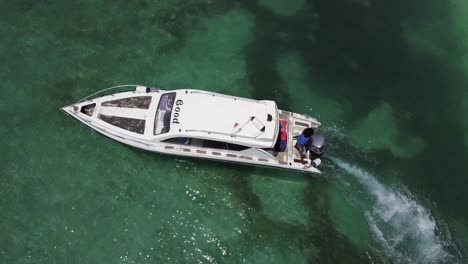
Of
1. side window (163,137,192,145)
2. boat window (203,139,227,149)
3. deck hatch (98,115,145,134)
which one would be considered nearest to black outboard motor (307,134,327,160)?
boat window (203,139,227,149)

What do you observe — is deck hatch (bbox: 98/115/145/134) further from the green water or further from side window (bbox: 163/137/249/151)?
side window (bbox: 163/137/249/151)

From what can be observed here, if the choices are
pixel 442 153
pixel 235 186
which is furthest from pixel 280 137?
pixel 442 153

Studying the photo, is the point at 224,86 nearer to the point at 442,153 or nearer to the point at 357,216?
the point at 357,216

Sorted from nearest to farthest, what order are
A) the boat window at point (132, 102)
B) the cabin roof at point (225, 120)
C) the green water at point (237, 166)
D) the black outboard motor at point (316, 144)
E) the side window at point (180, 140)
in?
the green water at point (237, 166) < the cabin roof at point (225, 120) < the side window at point (180, 140) < the black outboard motor at point (316, 144) < the boat window at point (132, 102)

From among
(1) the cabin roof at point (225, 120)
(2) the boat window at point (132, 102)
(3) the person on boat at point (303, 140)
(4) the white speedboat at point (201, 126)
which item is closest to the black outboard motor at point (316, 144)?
(4) the white speedboat at point (201, 126)

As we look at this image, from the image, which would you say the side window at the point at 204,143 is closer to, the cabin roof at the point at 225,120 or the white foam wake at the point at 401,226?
the cabin roof at the point at 225,120

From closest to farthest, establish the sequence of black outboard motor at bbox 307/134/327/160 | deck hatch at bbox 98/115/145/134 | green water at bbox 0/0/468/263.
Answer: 1. green water at bbox 0/0/468/263
2. black outboard motor at bbox 307/134/327/160
3. deck hatch at bbox 98/115/145/134
